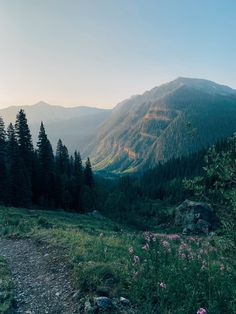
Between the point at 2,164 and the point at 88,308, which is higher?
the point at 88,308

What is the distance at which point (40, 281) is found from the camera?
10.9 metres

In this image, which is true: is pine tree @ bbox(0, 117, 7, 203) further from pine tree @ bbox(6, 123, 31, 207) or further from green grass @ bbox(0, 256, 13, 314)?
green grass @ bbox(0, 256, 13, 314)

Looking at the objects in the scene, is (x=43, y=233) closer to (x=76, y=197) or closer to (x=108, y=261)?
(x=108, y=261)

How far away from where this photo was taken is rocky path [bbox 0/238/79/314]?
890 centimetres

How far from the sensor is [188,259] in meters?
8.27

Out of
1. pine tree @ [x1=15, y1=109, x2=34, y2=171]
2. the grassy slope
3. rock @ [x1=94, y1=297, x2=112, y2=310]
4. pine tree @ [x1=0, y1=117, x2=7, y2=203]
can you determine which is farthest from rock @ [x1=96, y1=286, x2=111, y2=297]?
pine tree @ [x1=15, y1=109, x2=34, y2=171]

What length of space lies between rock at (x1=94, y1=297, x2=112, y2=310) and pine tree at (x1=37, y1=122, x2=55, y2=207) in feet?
157

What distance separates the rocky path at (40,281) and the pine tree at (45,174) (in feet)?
133

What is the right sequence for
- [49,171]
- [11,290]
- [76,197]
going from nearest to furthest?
[11,290] < [49,171] < [76,197]

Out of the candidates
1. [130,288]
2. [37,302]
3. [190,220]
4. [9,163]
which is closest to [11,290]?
[37,302]

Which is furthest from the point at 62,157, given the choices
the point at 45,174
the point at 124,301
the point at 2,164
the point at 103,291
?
the point at 124,301

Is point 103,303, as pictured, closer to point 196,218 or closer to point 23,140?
point 23,140

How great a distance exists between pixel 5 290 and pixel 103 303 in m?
3.83

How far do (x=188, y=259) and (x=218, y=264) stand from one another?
754 mm
